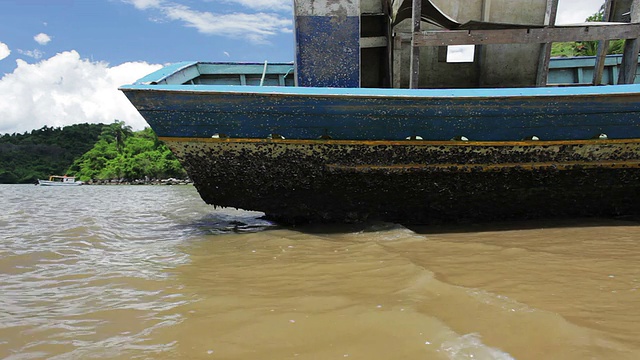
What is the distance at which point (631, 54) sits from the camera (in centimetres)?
448

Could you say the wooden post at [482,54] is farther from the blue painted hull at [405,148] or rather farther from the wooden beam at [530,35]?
the blue painted hull at [405,148]

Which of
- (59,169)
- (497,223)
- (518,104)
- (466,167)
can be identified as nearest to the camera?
(518,104)

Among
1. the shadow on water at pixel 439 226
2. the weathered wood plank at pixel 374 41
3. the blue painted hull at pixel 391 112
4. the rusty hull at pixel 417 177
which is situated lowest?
the shadow on water at pixel 439 226

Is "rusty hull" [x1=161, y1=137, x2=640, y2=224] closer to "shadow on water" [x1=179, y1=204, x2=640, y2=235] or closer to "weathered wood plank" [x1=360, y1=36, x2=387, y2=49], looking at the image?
"shadow on water" [x1=179, y1=204, x2=640, y2=235]

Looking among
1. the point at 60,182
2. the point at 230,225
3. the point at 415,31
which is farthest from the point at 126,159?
the point at 415,31

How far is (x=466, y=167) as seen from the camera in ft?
13.0

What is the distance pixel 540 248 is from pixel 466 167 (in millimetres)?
1112

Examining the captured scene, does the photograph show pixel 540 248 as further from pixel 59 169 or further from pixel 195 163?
pixel 59 169

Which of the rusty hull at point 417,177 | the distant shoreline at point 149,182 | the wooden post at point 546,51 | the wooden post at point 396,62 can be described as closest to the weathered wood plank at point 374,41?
the wooden post at point 396,62

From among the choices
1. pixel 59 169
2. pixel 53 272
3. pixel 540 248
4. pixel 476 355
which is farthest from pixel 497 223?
pixel 59 169

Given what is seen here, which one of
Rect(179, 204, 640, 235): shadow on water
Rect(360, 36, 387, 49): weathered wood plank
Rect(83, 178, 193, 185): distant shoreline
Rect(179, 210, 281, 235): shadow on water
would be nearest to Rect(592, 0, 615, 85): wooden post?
Rect(179, 204, 640, 235): shadow on water

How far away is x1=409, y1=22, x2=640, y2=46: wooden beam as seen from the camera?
13.7 feet

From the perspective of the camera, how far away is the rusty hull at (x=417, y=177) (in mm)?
A: 3906

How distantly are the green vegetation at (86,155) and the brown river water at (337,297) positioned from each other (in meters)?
45.3
